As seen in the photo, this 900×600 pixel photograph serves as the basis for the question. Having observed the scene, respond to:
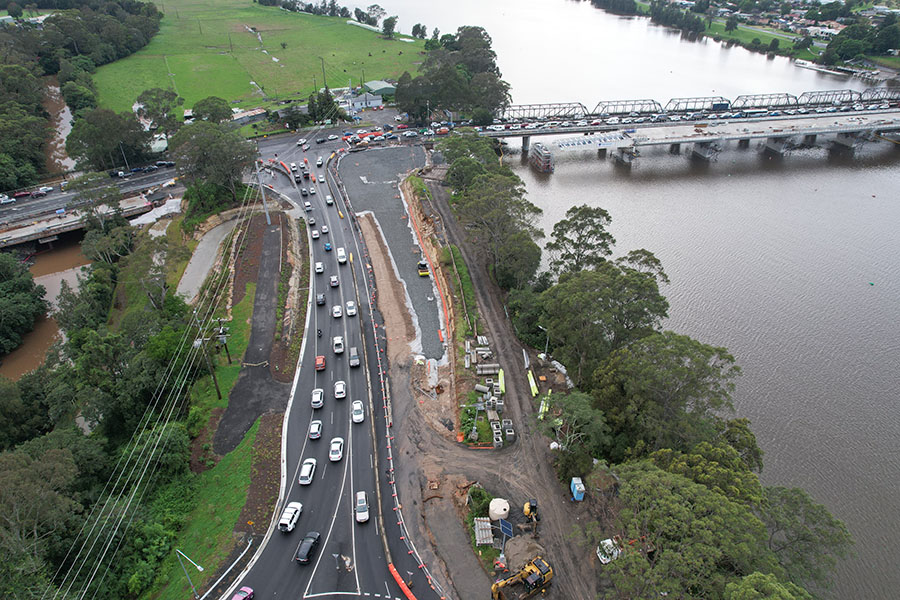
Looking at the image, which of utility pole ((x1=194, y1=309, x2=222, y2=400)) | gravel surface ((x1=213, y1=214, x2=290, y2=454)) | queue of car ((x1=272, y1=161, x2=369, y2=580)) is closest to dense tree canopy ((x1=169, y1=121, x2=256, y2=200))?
gravel surface ((x1=213, y1=214, x2=290, y2=454))

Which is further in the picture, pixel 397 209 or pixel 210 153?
pixel 397 209

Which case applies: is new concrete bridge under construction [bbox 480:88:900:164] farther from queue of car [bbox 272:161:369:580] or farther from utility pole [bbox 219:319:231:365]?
utility pole [bbox 219:319:231:365]

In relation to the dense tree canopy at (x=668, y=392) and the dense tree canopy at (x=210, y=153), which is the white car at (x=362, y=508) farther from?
the dense tree canopy at (x=210, y=153)

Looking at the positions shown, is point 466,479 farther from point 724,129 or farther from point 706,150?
point 724,129

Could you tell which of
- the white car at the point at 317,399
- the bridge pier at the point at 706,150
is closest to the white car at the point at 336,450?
the white car at the point at 317,399

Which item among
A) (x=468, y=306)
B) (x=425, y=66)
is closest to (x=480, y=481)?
(x=468, y=306)

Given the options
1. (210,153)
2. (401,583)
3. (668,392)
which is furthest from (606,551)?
(210,153)
